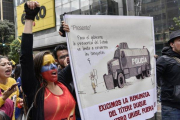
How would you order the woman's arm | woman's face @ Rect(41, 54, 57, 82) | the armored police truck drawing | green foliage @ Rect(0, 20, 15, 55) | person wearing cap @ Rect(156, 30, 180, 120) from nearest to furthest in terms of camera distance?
1. the woman's arm
2. woman's face @ Rect(41, 54, 57, 82)
3. the armored police truck drawing
4. person wearing cap @ Rect(156, 30, 180, 120)
5. green foliage @ Rect(0, 20, 15, 55)

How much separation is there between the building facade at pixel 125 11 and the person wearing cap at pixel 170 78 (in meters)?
7.45

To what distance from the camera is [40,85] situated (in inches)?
74.4

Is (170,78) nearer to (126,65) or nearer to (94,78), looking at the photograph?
(126,65)

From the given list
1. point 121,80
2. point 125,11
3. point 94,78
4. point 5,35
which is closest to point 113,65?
point 121,80

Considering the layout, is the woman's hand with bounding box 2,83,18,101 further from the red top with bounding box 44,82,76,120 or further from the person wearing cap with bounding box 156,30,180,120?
the person wearing cap with bounding box 156,30,180,120

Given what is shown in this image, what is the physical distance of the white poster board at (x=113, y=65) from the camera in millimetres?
2104

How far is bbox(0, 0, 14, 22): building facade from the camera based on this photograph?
48.7 m

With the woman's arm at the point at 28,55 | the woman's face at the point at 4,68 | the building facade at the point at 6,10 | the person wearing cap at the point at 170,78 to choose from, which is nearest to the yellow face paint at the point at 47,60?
the woman's arm at the point at 28,55

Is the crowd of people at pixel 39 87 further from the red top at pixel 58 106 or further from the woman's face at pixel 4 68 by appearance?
the woman's face at pixel 4 68

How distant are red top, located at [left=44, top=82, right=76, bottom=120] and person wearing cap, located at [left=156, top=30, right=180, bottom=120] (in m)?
1.47

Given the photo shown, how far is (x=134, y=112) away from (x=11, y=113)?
1.38 m

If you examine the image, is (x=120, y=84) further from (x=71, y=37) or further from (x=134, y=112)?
(x=71, y=37)

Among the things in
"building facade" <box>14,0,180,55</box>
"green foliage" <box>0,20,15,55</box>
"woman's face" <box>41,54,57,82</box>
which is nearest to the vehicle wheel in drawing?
"woman's face" <box>41,54,57,82</box>

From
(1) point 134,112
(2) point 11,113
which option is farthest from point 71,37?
(1) point 134,112
